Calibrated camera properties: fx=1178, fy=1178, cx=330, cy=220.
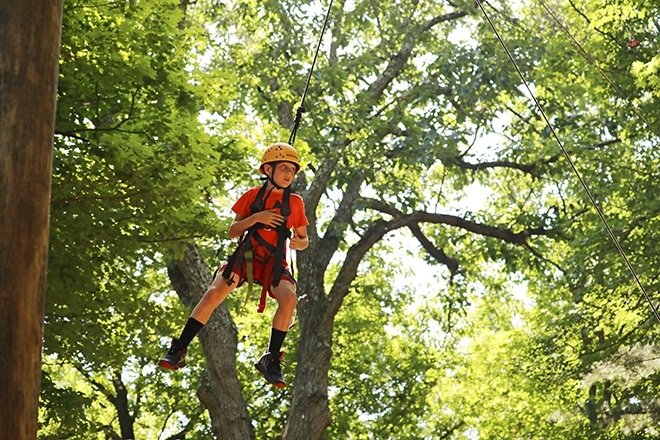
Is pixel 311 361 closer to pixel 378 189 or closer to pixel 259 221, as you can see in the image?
pixel 378 189

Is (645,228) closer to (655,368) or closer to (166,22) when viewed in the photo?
(655,368)

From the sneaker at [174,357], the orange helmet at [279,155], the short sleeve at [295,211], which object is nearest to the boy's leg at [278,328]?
the short sleeve at [295,211]

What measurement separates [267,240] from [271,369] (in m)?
0.87

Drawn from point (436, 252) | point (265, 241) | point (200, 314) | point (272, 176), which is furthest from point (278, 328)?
point (436, 252)

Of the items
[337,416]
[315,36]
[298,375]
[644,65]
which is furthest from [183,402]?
[644,65]

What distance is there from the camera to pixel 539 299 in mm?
27797

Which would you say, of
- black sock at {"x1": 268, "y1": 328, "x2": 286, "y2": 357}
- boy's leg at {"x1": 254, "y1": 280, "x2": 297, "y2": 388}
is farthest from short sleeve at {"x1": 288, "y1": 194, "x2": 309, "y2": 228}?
black sock at {"x1": 268, "y1": 328, "x2": 286, "y2": 357}

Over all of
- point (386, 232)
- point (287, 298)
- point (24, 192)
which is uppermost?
point (386, 232)

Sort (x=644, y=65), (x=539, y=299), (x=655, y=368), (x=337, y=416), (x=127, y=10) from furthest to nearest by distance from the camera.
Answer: (x=539, y=299)
(x=337, y=416)
(x=655, y=368)
(x=644, y=65)
(x=127, y=10)

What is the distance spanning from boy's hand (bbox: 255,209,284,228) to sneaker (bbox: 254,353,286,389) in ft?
3.11

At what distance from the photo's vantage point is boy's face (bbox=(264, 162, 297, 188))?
23.6ft

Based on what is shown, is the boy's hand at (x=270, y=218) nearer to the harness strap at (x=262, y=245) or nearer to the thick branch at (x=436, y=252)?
the harness strap at (x=262, y=245)

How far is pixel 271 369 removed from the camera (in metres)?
7.55

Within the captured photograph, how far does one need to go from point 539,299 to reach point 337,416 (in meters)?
6.83
